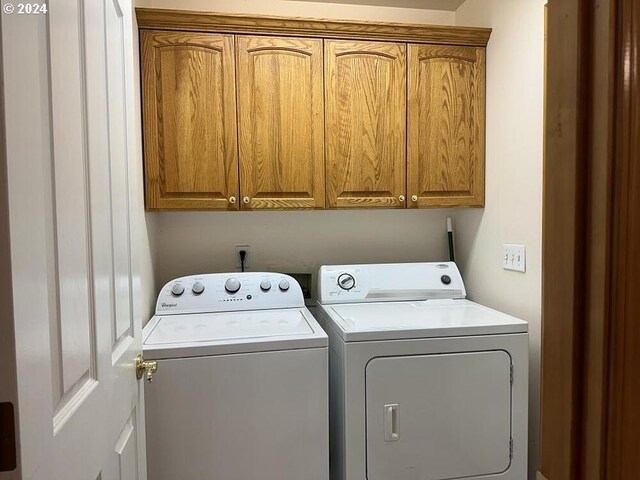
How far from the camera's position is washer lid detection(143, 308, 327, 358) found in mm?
1488

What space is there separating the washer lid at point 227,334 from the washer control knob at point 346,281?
0.94 ft

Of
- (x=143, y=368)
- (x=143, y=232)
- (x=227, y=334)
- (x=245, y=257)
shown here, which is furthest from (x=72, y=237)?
(x=245, y=257)

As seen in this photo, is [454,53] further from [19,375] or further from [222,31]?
[19,375]

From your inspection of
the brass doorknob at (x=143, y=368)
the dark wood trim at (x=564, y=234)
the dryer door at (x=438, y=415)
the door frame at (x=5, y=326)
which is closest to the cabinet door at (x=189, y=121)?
the brass doorknob at (x=143, y=368)

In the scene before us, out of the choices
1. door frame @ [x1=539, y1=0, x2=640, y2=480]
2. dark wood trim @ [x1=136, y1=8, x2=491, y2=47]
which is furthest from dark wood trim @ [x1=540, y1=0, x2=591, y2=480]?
dark wood trim @ [x1=136, y1=8, x2=491, y2=47]

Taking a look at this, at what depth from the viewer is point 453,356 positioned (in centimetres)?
163

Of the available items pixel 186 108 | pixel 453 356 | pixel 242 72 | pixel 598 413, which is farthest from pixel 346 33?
pixel 598 413

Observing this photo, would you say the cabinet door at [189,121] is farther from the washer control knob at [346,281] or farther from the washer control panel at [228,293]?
the washer control knob at [346,281]

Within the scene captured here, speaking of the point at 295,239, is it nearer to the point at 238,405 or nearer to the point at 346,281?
the point at 346,281

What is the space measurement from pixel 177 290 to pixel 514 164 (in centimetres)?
167

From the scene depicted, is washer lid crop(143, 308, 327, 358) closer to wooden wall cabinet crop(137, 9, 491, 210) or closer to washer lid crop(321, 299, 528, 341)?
washer lid crop(321, 299, 528, 341)

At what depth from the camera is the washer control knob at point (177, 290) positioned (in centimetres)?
198

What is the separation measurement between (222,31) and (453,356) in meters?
1.71

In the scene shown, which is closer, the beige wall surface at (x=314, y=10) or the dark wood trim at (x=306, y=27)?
the dark wood trim at (x=306, y=27)
